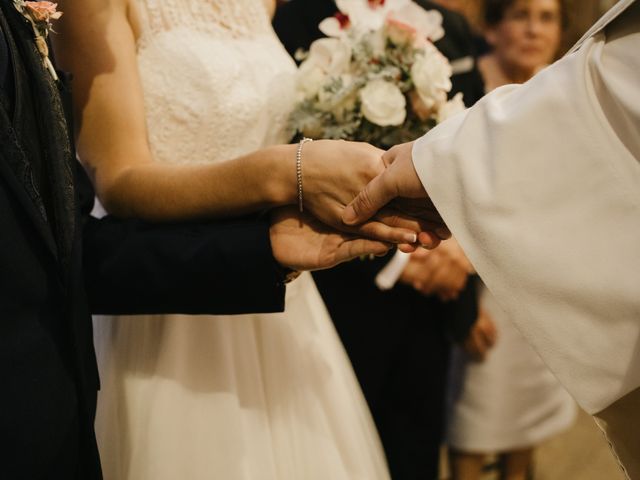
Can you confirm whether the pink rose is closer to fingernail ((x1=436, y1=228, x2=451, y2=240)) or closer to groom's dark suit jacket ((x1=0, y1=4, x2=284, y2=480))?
groom's dark suit jacket ((x1=0, y1=4, x2=284, y2=480))

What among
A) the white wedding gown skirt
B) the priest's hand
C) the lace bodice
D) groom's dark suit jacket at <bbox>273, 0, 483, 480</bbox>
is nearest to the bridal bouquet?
the lace bodice

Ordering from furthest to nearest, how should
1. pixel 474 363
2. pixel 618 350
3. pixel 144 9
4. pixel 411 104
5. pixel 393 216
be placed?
pixel 474 363
pixel 411 104
pixel 144 9
pixel 393 216
pixel 618 350

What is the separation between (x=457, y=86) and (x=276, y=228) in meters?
1.15

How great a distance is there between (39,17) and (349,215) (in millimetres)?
562

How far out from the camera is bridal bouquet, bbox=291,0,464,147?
1.44 meters

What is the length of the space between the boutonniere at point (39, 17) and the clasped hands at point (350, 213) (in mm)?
436

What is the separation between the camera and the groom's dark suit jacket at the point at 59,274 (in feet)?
2.84

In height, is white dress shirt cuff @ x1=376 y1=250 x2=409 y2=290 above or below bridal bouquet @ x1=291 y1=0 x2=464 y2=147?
below

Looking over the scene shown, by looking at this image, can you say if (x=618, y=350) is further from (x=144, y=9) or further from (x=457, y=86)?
(x=457, y=86)

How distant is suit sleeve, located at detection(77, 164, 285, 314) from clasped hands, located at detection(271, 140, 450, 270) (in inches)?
2.2

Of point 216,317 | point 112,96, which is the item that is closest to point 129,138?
point 112,96

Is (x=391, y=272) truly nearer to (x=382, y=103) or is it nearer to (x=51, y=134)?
(x=382, y=103)

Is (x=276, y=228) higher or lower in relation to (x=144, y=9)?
lower

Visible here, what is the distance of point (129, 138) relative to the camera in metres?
1.24
